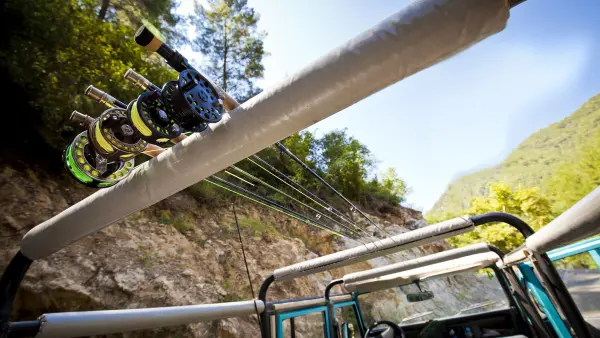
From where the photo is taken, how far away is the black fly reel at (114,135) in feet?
5.43

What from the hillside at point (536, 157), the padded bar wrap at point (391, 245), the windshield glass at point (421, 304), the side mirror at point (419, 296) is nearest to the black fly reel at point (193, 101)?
the padded bar wrap at point (391, 245)

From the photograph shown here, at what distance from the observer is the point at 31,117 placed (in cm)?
594

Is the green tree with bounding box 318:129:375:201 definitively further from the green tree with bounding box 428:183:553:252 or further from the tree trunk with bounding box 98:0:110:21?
the tree trunk with bounding box 98:0:110:21

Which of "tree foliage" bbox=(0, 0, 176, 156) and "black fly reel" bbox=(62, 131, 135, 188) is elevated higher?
"tree foliage" bbox=(0, 0, 176, 156)

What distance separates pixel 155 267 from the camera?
629cm

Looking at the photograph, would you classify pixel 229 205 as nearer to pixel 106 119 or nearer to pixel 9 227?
pixel 9 227

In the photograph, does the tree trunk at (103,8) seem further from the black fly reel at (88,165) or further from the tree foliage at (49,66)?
the black fly reel at (88,165)

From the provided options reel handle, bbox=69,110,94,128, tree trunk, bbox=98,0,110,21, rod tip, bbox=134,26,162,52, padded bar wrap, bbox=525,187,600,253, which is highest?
tree trunk, bbox=98,0,110,21

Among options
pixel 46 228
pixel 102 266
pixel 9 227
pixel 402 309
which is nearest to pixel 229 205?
pixel 102 266

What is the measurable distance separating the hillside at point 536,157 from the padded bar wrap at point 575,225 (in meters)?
74.9

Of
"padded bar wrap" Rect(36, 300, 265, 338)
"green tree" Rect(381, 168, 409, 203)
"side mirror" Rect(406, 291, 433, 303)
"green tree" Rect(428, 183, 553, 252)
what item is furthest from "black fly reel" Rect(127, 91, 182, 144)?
"green tree" Rect(428, 183, 553, 252)

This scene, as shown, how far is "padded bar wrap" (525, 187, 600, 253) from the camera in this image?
1107mm

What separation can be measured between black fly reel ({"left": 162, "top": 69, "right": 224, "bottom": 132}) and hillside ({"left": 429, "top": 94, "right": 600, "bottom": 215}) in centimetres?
7622

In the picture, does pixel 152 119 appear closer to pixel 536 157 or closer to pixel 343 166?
pixel 343 166
